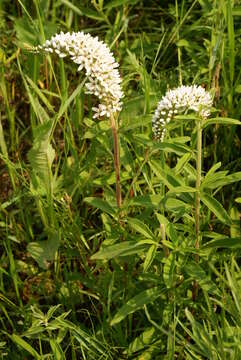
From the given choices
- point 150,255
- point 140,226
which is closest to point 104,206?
point 140,226

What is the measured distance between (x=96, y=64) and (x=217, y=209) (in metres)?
0.67

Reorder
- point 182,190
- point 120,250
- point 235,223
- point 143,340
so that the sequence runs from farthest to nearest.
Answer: point 235,223 → point 143,340 → point 120,250 → point 182,190

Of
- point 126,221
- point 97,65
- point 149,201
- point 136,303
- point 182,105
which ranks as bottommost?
point 136,303

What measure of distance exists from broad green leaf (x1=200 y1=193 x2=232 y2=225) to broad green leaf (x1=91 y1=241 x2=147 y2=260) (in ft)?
0.90

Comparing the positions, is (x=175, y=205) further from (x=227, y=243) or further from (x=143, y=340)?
(x=143, y=340)

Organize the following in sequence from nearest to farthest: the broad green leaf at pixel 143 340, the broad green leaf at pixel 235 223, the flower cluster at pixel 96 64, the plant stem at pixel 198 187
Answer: the plant stem at pixel 198 187
the flower cluster at pixel 96 64
the broad green leaf at pixel 143 340
the broad green leaf at pixel 235 223

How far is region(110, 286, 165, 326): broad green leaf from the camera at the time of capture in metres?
2.13

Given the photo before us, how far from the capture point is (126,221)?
2307mm

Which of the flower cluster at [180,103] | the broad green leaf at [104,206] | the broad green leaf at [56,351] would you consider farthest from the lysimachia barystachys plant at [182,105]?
the broad green leaf at [56,351]

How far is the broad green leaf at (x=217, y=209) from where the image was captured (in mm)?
2113

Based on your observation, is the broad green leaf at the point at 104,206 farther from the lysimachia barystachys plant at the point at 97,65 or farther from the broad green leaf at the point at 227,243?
the broad green leaf at the point at 227,243

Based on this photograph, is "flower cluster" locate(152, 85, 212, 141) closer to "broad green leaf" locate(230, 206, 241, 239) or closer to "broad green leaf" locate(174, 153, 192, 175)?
"broad green leaf" locate(174, 153, 192, 175)

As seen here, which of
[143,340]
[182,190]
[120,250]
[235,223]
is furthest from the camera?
[235,223]

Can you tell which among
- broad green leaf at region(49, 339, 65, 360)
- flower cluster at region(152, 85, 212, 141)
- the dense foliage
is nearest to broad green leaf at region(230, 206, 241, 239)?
the dense foliage
